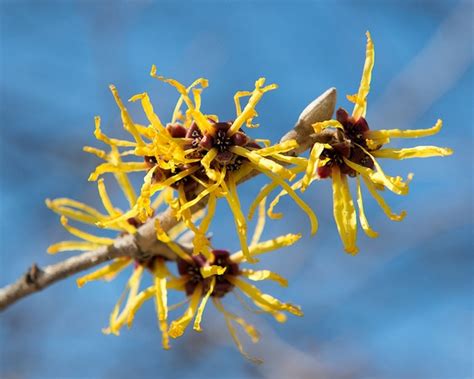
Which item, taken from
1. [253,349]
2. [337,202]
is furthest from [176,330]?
[253,349]

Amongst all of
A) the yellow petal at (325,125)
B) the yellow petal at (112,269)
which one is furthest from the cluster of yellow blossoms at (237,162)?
the yellow petal at (112,269)

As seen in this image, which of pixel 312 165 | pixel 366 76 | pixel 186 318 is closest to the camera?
pixel 312 165

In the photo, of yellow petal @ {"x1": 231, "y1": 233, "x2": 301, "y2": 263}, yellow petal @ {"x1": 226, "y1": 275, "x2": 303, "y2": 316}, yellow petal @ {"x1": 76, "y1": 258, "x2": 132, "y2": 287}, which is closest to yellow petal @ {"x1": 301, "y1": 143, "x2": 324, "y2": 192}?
yellow petal @ {"x1": 231, "y1": 233, "x2": 301, "y2": 263}

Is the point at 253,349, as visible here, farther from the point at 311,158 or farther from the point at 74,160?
the point at 311,158

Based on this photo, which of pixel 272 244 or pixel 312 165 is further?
pixel 272 244

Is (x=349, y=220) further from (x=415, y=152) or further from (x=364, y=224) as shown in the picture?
(x=415, y=152)

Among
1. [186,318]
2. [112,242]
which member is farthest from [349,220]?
[112,242]
